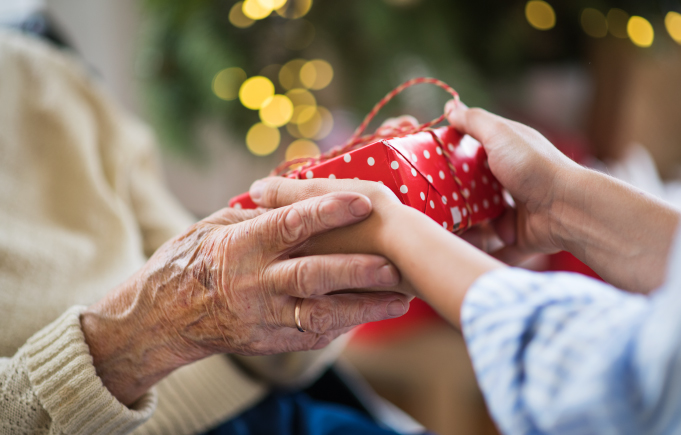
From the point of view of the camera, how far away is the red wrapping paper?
0.48m

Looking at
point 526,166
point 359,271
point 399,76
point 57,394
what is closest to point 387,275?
point 359,271

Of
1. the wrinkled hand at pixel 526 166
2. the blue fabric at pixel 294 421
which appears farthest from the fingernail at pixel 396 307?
the blue fabric at pixel 294 421

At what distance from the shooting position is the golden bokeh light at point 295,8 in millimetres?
1243

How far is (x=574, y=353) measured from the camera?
0.94ft

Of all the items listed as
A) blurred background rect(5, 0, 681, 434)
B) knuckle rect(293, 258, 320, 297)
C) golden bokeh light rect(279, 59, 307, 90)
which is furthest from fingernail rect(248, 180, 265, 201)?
golden bokeh light rect(279, 59, 307, 90)

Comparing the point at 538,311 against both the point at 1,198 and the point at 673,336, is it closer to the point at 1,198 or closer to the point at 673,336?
the point at 673,336

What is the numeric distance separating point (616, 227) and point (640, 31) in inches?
43.2

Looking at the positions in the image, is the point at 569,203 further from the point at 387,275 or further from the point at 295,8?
the point at 295,8

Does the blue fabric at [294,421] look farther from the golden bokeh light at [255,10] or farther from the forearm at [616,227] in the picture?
the golden bokeh light at [255,10]

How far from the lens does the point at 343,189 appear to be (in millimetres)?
458

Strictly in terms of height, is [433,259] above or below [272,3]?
below

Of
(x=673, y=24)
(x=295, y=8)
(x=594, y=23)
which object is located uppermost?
(x=295, y=8)

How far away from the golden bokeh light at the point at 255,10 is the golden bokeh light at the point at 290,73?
0.14m

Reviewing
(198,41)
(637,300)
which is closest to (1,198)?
(198,41)
